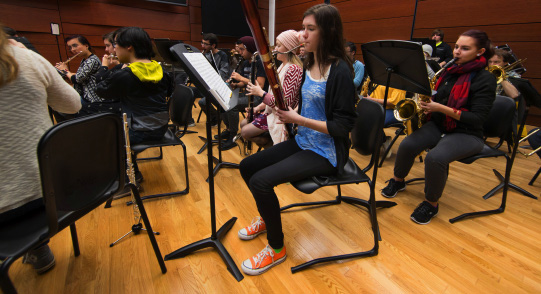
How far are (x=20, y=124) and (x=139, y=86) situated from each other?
43.8 inches

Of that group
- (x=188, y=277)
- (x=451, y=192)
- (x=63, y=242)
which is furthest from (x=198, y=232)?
(x=451, y=192)

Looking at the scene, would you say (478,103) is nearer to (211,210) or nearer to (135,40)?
(211,210)

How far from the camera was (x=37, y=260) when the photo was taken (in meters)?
1.46

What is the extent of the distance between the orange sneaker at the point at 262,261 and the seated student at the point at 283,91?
30.9 inches

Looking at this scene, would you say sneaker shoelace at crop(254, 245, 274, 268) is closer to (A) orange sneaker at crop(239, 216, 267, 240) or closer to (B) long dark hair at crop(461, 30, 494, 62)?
(A) orange sneaker at crop(239, 216, 267, 240)

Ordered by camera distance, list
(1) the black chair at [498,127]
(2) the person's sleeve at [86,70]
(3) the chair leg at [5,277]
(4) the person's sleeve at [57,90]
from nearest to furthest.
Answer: (3) the chair leg at [5,277], (4) the person's sleeve at [57,90], (1) the black chair at [498,127], (2) the person's sleeve at [86,70]

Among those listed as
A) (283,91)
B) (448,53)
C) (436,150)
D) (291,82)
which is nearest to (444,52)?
(448,53)

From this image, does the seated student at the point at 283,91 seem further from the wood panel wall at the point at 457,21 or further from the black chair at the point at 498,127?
the wood panel wall at the point at 457,21

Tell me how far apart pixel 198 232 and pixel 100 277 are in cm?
59

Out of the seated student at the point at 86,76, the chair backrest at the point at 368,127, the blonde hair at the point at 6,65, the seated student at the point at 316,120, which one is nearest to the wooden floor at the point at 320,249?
the seated student at the point at 316,120

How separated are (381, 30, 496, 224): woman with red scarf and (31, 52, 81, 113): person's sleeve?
2.19m

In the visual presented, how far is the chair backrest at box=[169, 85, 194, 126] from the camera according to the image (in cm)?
233

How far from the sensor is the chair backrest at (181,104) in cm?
233

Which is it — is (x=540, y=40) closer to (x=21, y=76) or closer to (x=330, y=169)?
(x=330, y=169)
